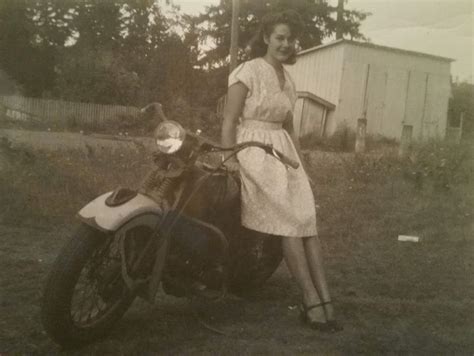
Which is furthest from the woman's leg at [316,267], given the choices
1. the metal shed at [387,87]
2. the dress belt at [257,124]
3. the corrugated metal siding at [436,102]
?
the corrugated metal siding at [436,102]

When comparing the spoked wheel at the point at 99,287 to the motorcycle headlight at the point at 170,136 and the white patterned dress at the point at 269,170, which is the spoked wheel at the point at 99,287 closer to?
the motorcycle headlight at the point at 170,136

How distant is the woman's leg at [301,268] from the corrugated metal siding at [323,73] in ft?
47.1

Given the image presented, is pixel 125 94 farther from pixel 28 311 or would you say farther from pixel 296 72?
pixel 28 311

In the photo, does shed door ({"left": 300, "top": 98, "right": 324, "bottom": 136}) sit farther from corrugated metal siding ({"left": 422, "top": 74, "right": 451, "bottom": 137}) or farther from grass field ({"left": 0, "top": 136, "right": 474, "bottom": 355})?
grass field ({"left": 0, "top": 136, "right": 474, "bottom": 355})

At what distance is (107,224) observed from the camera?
2086mm

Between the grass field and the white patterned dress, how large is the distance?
0.52m

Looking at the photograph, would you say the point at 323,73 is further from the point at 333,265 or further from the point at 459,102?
the point at 333,265

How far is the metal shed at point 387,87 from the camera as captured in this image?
1617 centimetres

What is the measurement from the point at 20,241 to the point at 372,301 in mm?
2402

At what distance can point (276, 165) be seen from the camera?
2.86 meters

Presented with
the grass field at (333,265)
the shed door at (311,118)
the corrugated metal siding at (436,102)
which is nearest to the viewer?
the grass field at (333,265)

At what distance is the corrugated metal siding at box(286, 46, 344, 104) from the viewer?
16.8 metres

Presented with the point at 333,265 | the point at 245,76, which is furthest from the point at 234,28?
the point at 245,76

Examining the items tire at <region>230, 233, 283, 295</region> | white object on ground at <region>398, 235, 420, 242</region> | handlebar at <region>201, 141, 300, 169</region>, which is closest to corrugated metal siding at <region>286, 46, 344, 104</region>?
white object on ground at <region>398, 235, 420, 242</region>
